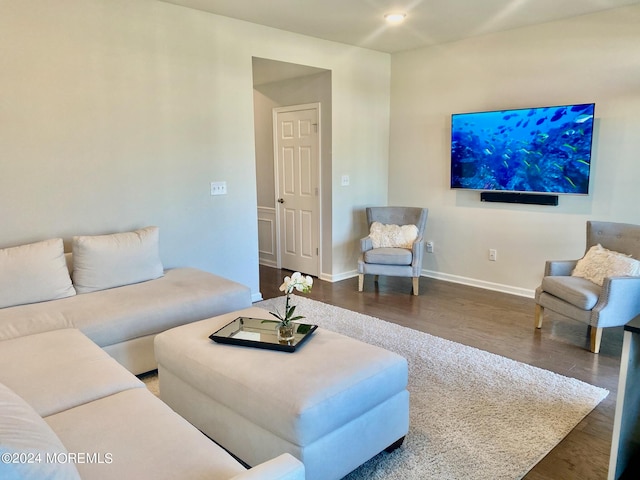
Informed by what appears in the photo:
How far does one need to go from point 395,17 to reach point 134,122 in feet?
7.86

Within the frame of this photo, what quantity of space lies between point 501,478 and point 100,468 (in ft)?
5.33

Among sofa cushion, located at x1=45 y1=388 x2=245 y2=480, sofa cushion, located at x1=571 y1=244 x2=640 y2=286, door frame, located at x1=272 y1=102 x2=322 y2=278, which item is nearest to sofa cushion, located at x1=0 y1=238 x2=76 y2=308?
sofa cushion, located at x1=45 y1=388 x2=245 y2=480

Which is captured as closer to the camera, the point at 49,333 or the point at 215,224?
the point at 49,333

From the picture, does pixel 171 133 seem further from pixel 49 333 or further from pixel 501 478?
pixel 501 478

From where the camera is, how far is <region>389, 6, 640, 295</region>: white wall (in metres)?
3.96

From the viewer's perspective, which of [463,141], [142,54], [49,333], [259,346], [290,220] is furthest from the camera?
[290,220]

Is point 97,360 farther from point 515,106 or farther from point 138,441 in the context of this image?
point 515,106

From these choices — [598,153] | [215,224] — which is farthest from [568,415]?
[215,224]

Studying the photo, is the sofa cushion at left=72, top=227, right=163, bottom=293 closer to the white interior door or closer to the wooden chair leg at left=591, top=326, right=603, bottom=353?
the white interior door

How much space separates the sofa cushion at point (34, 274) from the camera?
282cm

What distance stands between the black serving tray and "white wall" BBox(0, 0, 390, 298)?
1694mm

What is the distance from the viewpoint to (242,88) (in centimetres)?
421

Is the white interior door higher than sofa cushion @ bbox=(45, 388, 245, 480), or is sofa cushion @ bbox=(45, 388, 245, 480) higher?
the white interior door

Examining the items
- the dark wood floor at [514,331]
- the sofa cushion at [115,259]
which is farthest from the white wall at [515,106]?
the sofa cushion at [115,259]
